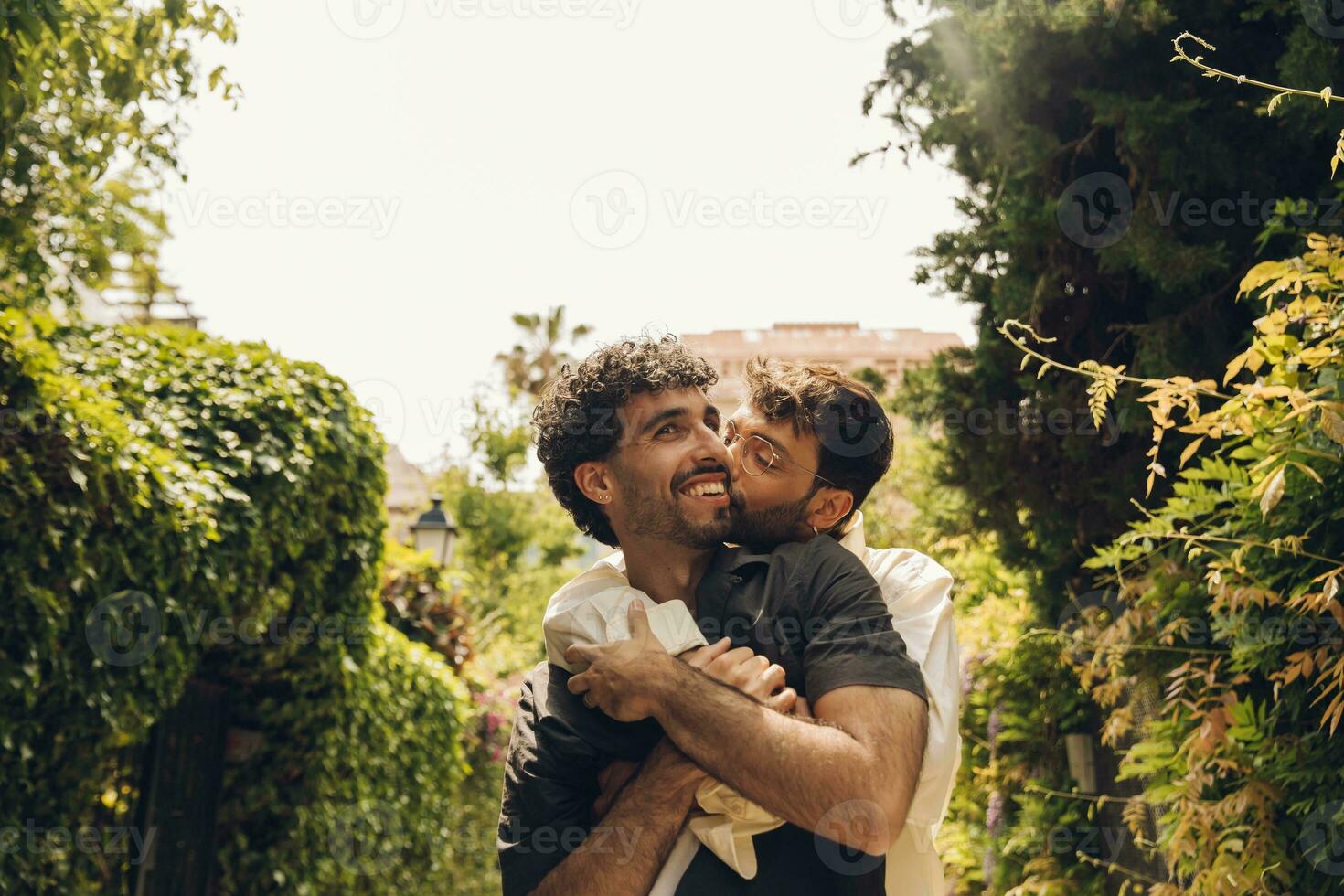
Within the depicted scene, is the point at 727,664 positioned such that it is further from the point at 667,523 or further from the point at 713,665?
the point at 667,523

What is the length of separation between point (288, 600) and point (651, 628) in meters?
4.50

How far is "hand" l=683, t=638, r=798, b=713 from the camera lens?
236cm

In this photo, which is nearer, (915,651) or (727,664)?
(727,664)

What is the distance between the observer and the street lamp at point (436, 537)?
11.3 meters

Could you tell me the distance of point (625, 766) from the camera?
2.60 m

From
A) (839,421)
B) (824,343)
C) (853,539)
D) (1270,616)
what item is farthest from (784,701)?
(824,343)

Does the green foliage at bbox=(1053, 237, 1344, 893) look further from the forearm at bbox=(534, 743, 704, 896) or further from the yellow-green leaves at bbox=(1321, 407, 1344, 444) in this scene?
the forearm at bbox=(534, 743, 704, 896)

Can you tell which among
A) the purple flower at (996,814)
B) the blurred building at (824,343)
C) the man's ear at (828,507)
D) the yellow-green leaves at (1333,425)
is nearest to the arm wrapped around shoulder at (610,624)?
the man's ear at (828,507)

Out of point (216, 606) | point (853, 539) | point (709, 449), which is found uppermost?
point (709, 449)

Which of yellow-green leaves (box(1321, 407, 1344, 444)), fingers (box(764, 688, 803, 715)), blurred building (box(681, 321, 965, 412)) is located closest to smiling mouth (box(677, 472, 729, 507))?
fingers (box(764, 688, 803, 715))

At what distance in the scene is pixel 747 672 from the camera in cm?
238

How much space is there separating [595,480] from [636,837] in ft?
3.44

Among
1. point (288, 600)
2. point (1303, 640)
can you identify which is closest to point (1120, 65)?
point (1303, 640)

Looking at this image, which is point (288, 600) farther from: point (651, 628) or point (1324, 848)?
point (1324, 848)
